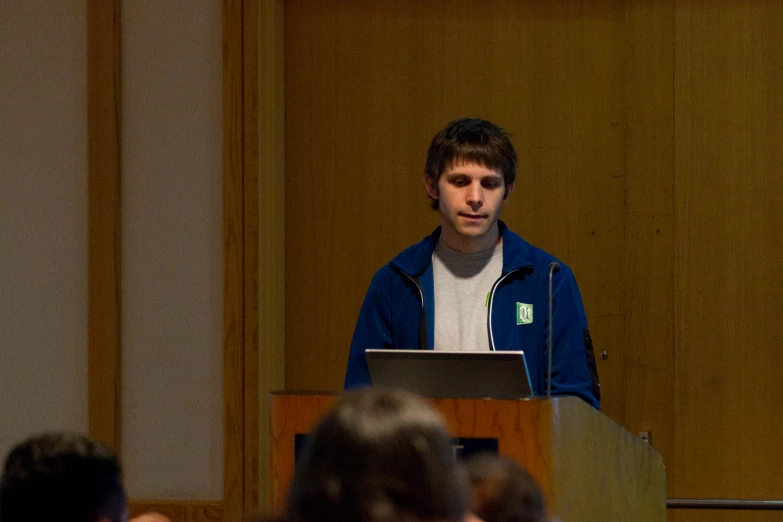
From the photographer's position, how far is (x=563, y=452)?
8.38ft

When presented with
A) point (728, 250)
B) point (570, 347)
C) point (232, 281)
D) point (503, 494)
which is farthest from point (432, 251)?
point (503, 494)

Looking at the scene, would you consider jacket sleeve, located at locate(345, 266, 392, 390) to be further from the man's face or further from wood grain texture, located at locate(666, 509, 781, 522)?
wood grain texture, located at locate(666, 509, 781, 522)

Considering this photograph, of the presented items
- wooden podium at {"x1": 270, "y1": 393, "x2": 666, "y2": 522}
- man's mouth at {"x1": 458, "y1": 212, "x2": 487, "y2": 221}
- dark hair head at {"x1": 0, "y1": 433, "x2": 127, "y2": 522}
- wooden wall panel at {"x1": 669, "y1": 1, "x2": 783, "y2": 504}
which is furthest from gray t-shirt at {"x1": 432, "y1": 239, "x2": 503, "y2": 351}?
dark hair head at {"x1": 0, "y1": 433, "x2": 127, "y2": 522}

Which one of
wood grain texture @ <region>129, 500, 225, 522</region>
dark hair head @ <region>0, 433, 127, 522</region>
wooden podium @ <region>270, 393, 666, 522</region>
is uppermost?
dark hair head @ <region>0, 433, 127, 522</region>

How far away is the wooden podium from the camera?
2.50 metres

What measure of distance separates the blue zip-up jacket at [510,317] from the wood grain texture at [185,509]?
1.46 m

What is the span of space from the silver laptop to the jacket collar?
72 centimetres

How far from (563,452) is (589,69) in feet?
7.81

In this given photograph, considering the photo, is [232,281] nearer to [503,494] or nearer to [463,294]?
[463,294]

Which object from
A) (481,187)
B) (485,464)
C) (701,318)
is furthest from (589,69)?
(485,464)

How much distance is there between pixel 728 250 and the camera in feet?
15.0

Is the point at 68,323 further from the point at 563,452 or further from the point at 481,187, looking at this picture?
the point at 563,452

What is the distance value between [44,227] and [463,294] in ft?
6.50

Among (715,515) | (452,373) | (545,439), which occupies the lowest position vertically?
(715,515)
